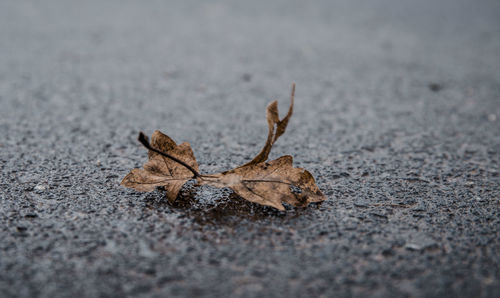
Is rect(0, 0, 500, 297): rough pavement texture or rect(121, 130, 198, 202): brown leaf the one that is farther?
rect(121, 130, 198, 202): brown leaf

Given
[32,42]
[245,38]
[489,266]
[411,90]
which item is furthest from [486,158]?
[32,42]

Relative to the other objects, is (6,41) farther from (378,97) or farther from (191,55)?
(378,97)

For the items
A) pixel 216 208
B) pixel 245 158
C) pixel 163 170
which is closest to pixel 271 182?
pixel 216 208

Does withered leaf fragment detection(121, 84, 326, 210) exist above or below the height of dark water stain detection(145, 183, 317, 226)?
→ above

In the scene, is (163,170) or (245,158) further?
(245,158)

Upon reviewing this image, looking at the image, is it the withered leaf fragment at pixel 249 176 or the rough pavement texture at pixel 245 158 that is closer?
the rough pavement texture at pixel 245 158

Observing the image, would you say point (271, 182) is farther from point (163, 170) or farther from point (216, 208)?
point (163, 170)
